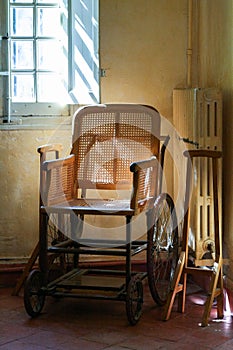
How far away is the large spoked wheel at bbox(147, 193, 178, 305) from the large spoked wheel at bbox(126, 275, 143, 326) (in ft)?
0.55

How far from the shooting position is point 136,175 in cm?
376

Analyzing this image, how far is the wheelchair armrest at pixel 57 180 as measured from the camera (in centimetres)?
397

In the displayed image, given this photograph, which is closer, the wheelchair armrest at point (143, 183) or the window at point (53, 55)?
the wheelchair armrest at point (143, 183)

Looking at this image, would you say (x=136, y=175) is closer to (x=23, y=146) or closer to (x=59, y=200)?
(x=59, y=200)

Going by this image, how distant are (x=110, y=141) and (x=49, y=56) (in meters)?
0.91

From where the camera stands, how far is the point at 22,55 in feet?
16.0

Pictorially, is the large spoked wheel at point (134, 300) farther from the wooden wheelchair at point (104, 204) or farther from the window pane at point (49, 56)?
the window pane at point (49, 56)

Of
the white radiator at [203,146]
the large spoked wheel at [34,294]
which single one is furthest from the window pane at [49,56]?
the large spoked wheel at [34,294]

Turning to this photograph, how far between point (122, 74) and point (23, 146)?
87cm

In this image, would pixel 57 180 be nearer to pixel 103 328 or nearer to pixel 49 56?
pixel 103 328

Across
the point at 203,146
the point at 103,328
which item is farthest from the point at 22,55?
the point at 103,328

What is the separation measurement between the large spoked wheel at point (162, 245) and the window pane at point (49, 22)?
149 centimetres

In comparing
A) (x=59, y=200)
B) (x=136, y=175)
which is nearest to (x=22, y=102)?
(x=59, y=200)

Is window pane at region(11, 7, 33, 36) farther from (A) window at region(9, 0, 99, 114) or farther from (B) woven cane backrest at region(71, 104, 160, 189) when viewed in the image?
(B) woven cane backrest at region(71, 104, 160, 189)
